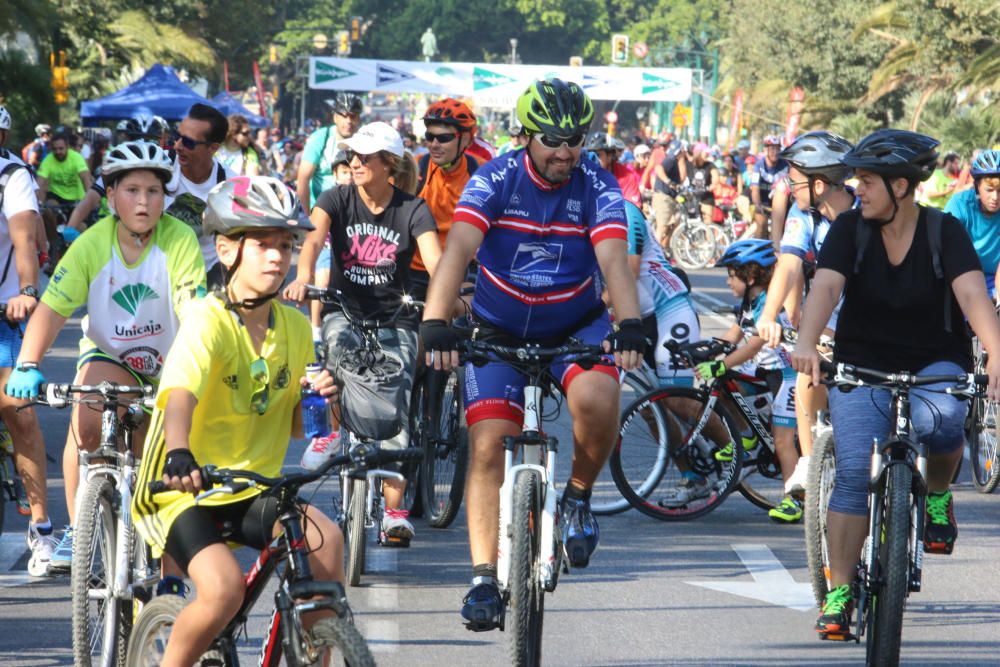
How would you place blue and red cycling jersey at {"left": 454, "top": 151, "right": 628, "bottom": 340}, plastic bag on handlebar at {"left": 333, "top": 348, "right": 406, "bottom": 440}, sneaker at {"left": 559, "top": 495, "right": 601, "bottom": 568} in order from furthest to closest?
plastic bag on handlebar at {"left": 333, "top": 348, "right": 406, "bottom": 440} < blue and red cycling jersey at {"left": 454, "top": 151, "right": 628, "bottom": 340} < sneaker at {"left": 559, "top": 495, "right": 601, "bottom": 568}

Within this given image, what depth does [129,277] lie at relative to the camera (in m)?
6.50

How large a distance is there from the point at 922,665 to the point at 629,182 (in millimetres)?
8345

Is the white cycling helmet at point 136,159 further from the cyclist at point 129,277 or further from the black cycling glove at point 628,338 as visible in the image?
the black cycling glove at point 628,338

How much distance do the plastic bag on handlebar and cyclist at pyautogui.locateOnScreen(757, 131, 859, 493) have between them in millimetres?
1872

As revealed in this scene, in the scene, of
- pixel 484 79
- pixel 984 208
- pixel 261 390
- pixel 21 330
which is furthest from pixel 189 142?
pixel 484 79

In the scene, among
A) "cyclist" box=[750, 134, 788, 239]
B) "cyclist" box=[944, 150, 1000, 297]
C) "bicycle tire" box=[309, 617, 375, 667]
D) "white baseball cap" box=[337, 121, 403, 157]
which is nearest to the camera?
"bicycle tire" box=[309, 617, 375, 667]

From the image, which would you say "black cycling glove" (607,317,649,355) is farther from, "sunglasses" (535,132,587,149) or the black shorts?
the black shorts

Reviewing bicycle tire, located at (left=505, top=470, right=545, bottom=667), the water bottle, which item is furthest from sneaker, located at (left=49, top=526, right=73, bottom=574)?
bicycle tire, located at (left=505, top=470, right=545, bottom=667)

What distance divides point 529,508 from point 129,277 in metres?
1.78

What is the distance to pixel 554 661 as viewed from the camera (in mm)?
6574

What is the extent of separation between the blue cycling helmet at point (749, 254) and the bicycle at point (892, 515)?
11.4 ft

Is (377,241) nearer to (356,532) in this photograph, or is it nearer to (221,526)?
(356,532)

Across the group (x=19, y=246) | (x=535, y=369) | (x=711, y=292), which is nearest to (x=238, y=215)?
(x=535, y=369)

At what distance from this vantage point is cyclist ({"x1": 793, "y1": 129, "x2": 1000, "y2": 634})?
6.25m
